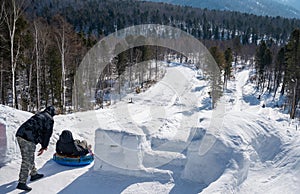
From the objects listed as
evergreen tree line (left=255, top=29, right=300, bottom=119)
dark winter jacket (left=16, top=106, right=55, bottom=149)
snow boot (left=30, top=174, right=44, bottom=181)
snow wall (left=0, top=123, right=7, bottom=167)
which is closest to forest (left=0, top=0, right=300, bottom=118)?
evergreen tree line (left=255, top=29, right=300, bottom=119)

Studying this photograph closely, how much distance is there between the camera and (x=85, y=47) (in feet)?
119

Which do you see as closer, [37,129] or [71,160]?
[37,129]

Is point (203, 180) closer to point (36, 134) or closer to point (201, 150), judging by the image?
point (201, 150)

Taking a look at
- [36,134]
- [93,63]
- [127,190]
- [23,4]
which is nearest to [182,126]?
[127,190]

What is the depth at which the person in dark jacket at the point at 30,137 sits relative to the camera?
6.51 metres

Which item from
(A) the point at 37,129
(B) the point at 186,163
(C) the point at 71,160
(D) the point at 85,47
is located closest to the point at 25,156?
(A) the point at 37,129

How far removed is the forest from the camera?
74.1 feet

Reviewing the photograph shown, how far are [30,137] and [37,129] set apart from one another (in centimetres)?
22

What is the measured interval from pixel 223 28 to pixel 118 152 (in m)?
117

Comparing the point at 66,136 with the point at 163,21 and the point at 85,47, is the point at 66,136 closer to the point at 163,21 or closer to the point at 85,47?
the point at 85,47

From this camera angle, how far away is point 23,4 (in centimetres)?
1895

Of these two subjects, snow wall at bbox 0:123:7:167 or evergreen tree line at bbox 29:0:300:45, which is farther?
evergreen tree line at bbox 29:0:300:45

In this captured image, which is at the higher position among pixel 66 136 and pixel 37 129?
pixel 37 129

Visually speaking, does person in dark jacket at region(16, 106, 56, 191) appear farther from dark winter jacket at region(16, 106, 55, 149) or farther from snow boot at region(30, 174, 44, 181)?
snow boot at region(30, 174, 44, 181)
